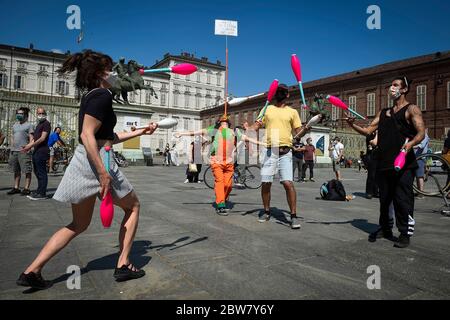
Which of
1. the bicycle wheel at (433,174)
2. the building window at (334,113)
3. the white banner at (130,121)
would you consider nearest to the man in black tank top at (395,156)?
the bicycle wheel at (433,174)

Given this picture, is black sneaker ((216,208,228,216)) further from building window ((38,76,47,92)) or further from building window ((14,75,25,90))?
building window ((38,76,47,92))

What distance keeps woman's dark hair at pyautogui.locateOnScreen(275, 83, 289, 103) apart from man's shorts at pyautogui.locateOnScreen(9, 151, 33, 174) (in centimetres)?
580

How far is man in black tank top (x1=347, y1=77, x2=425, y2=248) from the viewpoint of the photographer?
3791mm

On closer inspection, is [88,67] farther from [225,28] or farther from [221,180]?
[225,28]

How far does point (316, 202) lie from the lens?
7.24m

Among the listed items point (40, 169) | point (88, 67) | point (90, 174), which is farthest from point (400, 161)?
point (40, 169)

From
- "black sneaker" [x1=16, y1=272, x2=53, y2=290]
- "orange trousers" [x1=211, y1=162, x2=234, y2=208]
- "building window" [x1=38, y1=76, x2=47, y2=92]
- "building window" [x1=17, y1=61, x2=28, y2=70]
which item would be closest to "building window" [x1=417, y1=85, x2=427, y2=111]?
"orange trousers" [x1=211, y1=162, x2=234, y2=208]

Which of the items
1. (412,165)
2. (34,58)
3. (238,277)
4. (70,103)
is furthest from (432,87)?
(34,58)

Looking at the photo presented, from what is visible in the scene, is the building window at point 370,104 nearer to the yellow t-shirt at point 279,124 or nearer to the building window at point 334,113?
the building window at point 334,113

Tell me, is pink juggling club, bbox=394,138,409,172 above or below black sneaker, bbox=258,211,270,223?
above

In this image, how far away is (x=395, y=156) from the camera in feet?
12.7

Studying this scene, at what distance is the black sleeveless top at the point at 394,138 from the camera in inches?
153
